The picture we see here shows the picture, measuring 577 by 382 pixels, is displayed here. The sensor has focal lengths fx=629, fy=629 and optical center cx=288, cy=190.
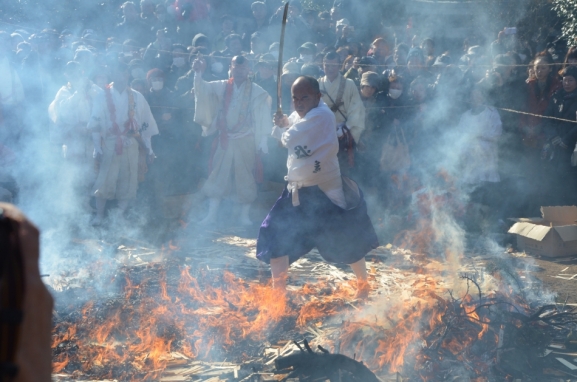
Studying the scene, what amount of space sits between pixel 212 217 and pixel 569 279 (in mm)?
5064

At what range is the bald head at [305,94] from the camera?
17.9 ft

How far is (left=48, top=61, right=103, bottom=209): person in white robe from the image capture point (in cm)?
908

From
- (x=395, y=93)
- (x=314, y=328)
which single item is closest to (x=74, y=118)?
(x=395, y=93)

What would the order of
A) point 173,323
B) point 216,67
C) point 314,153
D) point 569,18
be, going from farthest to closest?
point 216,67
point 569,18
point 314,153
point 173,323

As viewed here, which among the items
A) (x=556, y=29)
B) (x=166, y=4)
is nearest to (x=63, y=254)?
(x=166, y=4)

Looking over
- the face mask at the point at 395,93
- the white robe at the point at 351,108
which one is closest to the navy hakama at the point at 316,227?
the white robe at the point at 351,108

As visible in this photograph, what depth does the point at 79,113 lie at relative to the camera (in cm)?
911

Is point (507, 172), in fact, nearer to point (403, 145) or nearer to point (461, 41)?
point (403, 145)

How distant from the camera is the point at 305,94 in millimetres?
5488

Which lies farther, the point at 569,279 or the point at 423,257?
the point at 423,257

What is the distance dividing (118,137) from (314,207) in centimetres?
447

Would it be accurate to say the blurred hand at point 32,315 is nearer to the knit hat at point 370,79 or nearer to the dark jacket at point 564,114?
the knit hat at point 370,79

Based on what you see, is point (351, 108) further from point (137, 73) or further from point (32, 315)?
point (32, 315)

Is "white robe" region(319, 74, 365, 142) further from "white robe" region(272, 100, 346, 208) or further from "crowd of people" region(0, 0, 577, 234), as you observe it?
"white robe" region(272, 100, 346, 208)
